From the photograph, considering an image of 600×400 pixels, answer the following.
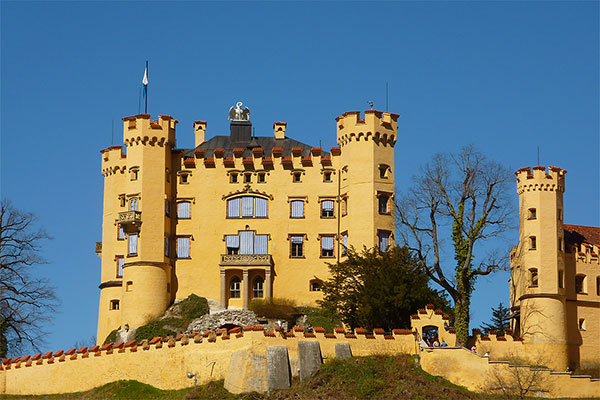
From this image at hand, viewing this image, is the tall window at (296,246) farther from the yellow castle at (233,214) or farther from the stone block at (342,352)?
the stone block at (342,352)

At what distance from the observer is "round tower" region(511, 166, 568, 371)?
258 ft

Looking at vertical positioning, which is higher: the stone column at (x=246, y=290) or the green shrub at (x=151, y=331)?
the stone column at (x=246, y=290)

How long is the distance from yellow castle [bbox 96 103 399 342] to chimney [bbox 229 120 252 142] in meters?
2.72

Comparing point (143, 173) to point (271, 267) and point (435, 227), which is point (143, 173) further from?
point (435, 227)

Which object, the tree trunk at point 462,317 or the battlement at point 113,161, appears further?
the battlement at point 113,161

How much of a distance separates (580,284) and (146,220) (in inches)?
1101

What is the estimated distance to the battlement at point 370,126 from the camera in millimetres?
87000

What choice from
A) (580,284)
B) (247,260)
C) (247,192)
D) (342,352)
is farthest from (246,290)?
(342,352)

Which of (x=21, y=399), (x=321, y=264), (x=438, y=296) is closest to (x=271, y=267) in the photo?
(x=321, y=264)

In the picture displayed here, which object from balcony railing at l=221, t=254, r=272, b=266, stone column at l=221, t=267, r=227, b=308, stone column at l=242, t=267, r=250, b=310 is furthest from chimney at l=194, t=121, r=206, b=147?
stone column at l=242, t=267, r=250, b=310

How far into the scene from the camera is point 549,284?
260 feet

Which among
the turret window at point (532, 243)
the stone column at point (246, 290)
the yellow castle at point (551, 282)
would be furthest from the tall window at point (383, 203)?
the turret window at point (532, 243)

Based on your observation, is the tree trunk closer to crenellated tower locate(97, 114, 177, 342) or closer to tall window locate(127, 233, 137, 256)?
crenellated tower locate(97, 114, 177, 342)

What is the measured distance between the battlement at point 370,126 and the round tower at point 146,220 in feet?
38.7
